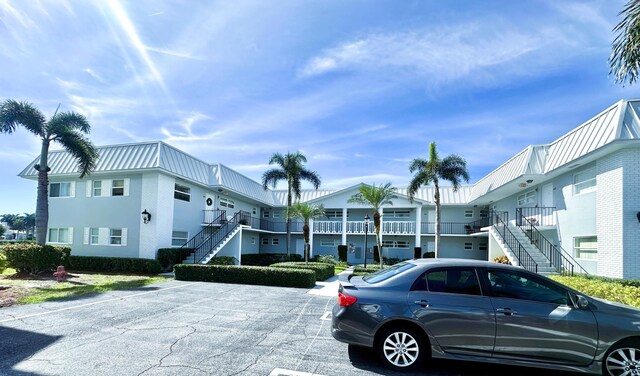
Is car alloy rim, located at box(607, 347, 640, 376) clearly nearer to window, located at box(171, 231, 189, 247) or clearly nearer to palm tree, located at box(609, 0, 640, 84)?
palm tree, located at box(609, 0, 640, 84)

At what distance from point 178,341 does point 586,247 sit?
50.1 ft

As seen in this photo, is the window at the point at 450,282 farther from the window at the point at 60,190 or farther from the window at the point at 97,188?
the window at the point at 60,190

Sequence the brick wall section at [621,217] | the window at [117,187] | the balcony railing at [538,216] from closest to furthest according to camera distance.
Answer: the brick wall section at [621,217]
the balcony railing at [538,216]
the window at [117,187]

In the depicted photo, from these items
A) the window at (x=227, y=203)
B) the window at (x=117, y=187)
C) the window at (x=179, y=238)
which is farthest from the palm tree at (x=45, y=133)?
the window at (x=227, y=203)

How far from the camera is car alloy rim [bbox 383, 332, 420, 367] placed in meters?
4.56

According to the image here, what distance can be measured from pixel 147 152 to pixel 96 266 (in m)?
6.46

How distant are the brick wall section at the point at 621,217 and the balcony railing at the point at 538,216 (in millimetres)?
3962

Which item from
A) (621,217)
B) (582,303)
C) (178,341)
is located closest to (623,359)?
(582,303)

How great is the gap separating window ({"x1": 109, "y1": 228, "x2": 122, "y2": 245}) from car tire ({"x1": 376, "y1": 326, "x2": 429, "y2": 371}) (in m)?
18.1

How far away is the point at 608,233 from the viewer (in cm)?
1191

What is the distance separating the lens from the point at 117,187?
18.9 meters

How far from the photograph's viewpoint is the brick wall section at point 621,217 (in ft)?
36.8

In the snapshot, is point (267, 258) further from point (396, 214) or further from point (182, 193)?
point (396, 214)

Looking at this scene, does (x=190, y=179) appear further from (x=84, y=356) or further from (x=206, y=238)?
(x=84, y=356)
